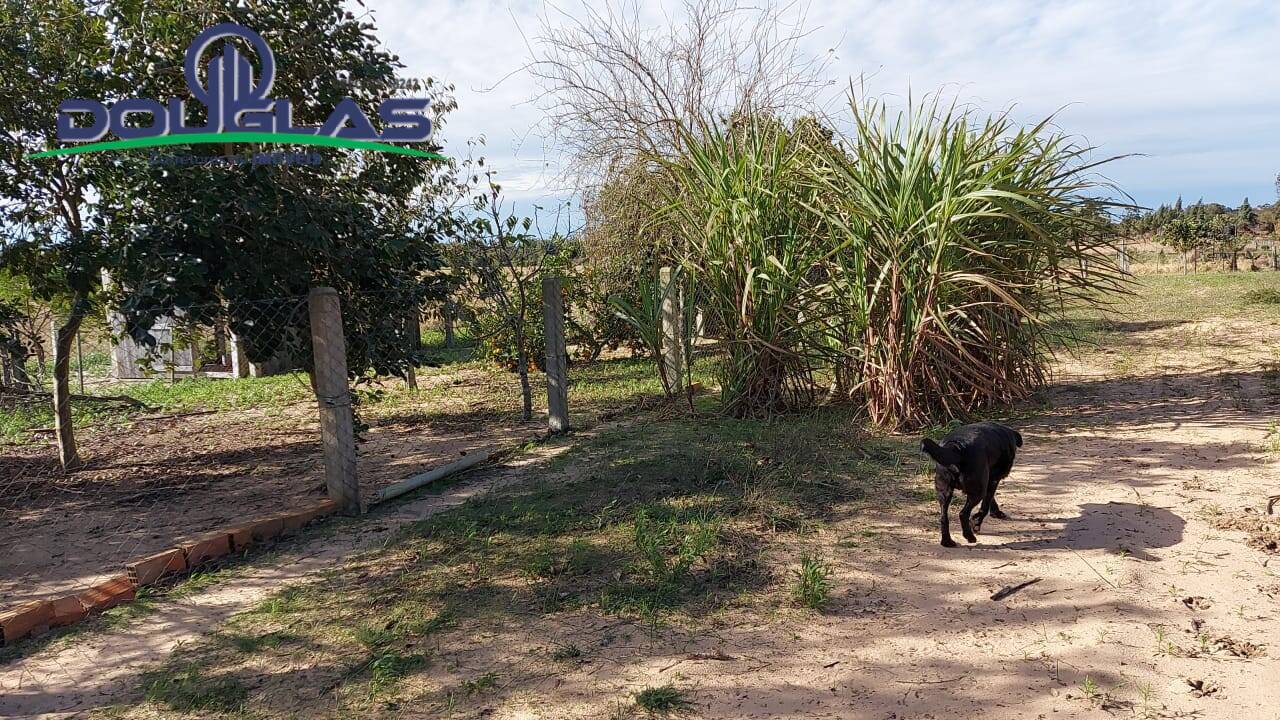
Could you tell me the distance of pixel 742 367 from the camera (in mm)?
6555

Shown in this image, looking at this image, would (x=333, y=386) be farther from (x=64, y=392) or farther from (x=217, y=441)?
(x=217, y=441)

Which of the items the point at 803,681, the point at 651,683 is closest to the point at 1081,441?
the point at 803,681

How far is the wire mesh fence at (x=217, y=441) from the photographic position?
14.3 feet

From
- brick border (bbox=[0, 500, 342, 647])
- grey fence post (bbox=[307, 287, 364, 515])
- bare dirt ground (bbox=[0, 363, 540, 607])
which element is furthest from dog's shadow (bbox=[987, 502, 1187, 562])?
bare dirt ground (bbox=[0, 363, 540, 607])

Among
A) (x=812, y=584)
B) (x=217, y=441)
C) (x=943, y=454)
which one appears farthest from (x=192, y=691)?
(x=217, y=441)

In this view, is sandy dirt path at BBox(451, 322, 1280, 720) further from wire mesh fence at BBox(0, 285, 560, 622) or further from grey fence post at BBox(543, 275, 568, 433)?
grey fence post at BBox(543, 275, 568, 433)

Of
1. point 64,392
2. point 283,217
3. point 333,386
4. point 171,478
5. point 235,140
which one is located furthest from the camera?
point 64,392

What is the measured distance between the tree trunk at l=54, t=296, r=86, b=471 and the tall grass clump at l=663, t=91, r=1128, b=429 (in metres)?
4.64

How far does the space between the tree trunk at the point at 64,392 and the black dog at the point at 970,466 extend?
222 inches

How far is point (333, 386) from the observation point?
4359 mm

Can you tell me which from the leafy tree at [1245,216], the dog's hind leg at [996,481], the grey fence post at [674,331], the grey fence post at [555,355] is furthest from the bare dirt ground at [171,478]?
the leafy tree at [1245,216]

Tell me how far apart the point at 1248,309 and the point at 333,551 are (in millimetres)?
14580

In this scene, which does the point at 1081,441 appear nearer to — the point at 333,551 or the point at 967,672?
the point at 967,672

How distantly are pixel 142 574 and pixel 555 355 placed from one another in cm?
352
